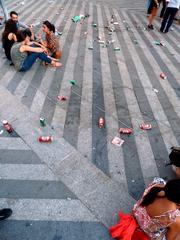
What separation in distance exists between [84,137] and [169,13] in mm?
8266

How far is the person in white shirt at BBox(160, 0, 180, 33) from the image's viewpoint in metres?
10.7

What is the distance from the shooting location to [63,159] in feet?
15.5

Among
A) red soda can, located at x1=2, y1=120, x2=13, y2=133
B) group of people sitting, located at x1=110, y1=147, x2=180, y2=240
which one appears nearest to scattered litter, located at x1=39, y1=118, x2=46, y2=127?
red soda can, located at x1=2, y1=120, x2=13, y2=133

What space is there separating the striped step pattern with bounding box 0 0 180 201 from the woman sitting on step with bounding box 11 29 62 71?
287 millimetres

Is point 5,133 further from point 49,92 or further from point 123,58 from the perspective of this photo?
point 123,58

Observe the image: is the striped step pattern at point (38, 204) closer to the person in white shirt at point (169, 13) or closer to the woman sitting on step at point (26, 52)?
the woman sitting on step at point (26, 52)

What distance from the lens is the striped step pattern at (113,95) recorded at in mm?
4926

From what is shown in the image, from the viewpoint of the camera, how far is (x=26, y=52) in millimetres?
7012

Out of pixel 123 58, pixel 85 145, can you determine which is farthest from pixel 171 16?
pixel 85 145

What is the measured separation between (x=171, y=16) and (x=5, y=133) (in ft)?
29.9

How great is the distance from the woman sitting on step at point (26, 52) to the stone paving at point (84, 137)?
28 cm

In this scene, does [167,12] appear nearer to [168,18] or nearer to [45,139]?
[168,18]

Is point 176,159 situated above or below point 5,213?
above

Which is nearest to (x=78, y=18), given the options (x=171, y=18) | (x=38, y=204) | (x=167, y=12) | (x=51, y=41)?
(x=167, y=12)
